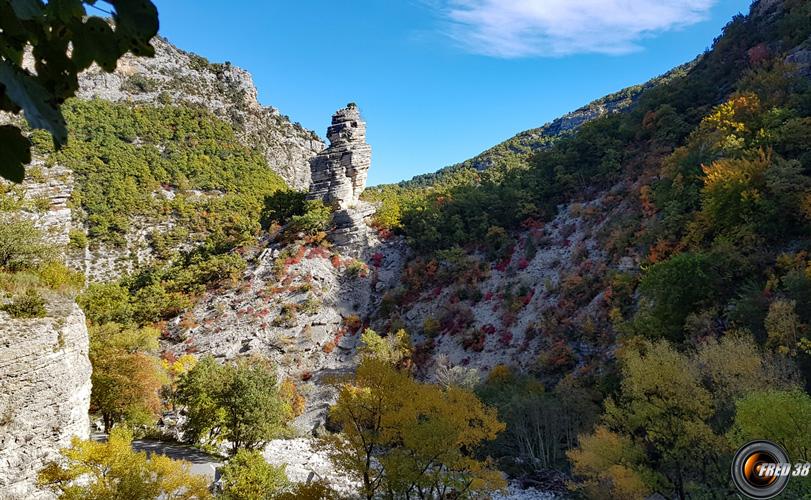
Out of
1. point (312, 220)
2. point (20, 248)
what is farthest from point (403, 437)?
point (312, 220)

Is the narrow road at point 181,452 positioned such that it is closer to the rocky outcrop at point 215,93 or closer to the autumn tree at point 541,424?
the autumn tree at point 541,424

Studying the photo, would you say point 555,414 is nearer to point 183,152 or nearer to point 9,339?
point 9,339

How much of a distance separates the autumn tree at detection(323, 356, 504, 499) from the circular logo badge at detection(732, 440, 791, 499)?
5.28m

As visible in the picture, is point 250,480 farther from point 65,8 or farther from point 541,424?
point 65,8

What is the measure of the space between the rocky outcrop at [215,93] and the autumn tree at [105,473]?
41.7 m

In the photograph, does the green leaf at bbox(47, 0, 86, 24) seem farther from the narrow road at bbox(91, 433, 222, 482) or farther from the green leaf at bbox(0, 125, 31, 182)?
the narrow road at bbox(91, 433, 222, 482)

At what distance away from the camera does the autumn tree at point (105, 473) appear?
8.65 metres

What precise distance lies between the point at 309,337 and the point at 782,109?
2449 centimetres

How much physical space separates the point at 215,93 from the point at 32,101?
55469mm

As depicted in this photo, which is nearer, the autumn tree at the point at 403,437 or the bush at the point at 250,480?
the autumn tree at the point at 403,437

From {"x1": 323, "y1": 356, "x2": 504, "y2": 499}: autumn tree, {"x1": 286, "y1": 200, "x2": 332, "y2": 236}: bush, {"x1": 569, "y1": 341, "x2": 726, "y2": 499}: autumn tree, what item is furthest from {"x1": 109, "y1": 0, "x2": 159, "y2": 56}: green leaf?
{"x1": 286, "y1": 200, "x2": 332, "y2": 236}: bush

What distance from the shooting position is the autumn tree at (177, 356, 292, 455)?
16.5m

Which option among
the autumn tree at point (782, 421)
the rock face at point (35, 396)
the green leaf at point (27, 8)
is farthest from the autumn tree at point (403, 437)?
the green leaf at point (27, 8)

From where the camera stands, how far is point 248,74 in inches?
2127
